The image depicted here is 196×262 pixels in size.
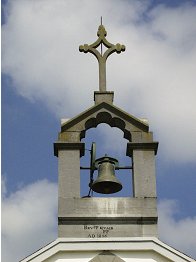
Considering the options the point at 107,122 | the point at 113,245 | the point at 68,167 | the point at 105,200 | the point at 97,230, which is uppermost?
the point at 107,122

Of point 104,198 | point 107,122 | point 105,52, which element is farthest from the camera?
point 105,52

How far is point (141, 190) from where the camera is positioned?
667 inches

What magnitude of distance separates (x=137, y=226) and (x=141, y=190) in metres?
0.80

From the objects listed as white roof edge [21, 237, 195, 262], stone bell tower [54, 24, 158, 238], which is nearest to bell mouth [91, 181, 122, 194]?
stone bell tower [54, 24, 158, 238]

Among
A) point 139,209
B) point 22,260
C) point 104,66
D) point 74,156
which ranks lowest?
point 22,260

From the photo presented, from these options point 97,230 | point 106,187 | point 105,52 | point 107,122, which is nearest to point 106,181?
point 106,187

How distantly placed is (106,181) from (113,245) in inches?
61.8

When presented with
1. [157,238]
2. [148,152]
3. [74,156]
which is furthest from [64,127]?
[157,238]

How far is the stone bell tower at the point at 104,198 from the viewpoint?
16484 millimetres

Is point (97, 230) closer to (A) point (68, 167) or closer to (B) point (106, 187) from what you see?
(B) point (106, 187)

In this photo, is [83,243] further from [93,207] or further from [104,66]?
[104,66]

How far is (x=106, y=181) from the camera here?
56.0ft

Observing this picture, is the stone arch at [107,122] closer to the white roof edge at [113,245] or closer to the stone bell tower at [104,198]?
the stone bell tower at [104,198]

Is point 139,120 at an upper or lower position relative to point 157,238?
upper
